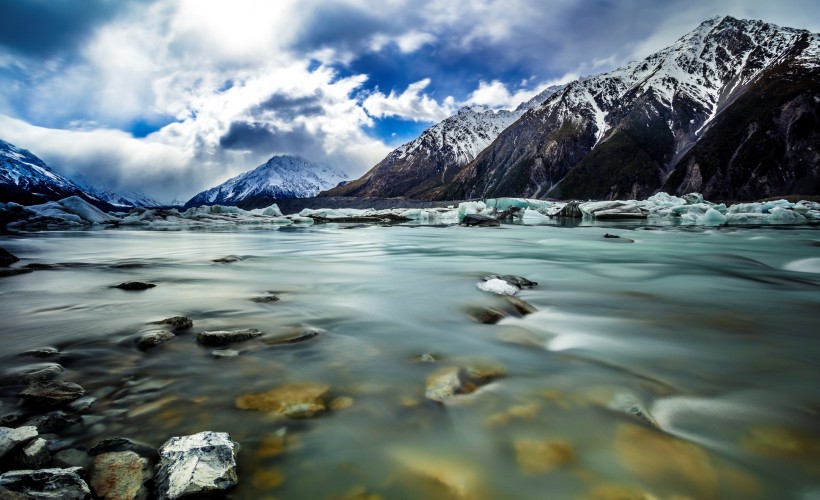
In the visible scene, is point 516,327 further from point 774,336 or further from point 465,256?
point 465,256

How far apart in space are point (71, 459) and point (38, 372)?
61.4 inches

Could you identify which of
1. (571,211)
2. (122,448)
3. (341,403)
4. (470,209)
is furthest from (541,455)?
(571,211)

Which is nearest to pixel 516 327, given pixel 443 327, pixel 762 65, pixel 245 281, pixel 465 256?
pixel 443 327

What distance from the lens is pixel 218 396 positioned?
277cm

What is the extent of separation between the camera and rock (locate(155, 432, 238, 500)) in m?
1.80

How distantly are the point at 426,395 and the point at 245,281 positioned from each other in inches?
242

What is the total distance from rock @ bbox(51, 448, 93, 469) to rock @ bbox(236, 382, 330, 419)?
2.61 ft

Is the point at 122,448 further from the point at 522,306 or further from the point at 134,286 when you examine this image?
the point at 134,286

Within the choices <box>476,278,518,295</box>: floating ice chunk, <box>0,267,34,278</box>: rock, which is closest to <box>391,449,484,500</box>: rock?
<box>476,278,518,295</box>: floating ice chunk

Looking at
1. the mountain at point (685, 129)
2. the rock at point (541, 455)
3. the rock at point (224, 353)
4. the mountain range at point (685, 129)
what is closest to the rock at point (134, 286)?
the rock at point (224, 353)

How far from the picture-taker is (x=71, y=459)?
6.59 ft

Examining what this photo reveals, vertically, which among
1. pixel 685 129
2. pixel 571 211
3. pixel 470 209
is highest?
pixel 685 129

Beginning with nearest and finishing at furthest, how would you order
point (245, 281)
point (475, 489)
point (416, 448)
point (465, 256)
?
point (475, 489)
point (416, 448)
point (245, 281)
point (465, 256)

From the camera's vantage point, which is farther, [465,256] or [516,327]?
[465,256]
